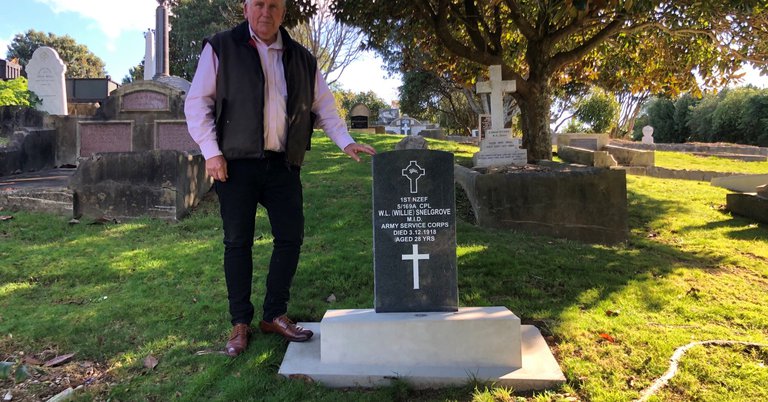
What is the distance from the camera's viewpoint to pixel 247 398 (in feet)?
8.43

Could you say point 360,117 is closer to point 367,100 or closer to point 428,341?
point 367,100

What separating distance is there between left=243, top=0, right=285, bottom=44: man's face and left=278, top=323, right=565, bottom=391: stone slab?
187 centimetres

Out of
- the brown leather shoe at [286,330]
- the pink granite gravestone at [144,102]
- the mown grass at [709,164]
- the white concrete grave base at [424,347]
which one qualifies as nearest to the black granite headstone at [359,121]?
the mown grass at [709,164]

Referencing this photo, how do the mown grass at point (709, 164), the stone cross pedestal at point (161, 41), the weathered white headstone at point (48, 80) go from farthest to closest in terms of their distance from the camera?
the stone cross pedestal at point (161, 41) < the mown grass at point (709, 164) < the weathered white headstone at point (48, 80)

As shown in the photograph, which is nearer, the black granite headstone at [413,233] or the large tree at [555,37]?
the black granite headstone at [413,233]

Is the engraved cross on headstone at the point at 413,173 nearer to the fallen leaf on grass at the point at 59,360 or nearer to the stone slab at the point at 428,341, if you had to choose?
the stone slab at the point at 428,341

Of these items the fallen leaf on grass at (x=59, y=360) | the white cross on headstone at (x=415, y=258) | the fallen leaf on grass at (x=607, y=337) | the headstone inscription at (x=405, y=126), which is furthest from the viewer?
the headstone inscription at (x=405, y=126)

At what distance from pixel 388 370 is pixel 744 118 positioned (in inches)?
1478

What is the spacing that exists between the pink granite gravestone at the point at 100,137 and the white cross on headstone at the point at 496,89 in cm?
696

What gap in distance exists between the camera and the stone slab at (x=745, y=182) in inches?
336

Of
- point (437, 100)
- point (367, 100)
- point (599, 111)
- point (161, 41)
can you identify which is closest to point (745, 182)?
point (161, 41)

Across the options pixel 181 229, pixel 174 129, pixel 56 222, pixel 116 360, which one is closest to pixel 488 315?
pixel 116 360

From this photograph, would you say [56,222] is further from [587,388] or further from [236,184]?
[587,388]

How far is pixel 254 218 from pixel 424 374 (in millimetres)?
1303
